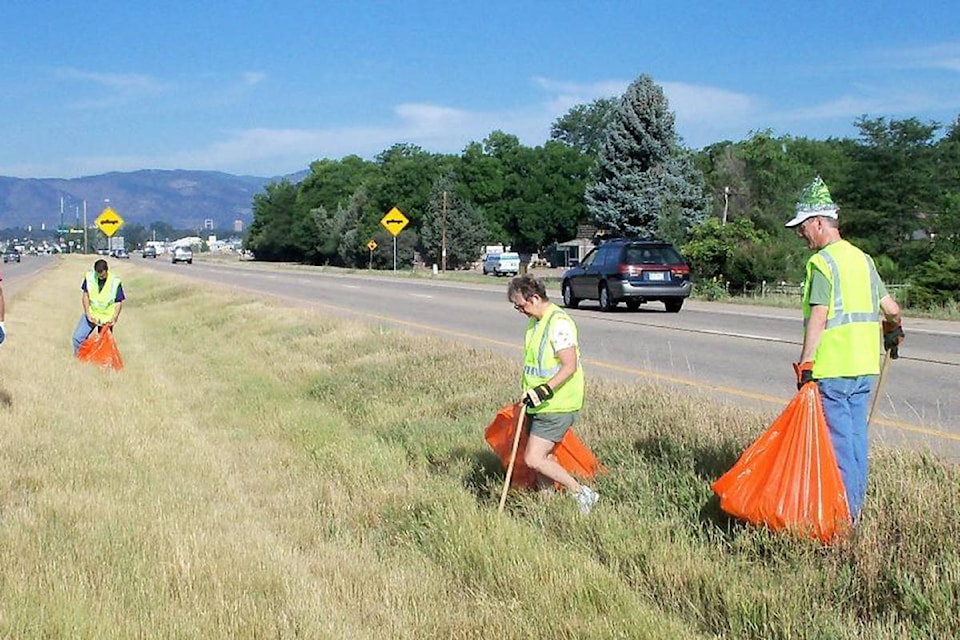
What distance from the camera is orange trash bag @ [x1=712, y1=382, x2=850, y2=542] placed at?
16.1ft

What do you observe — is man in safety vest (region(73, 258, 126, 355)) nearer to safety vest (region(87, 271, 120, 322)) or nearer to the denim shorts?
safety vest (region(87, 271, 120, 322))

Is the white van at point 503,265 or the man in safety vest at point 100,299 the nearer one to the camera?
the man in safety vest at point 100,299

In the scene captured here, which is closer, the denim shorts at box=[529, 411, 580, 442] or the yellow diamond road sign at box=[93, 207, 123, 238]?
the denim shorts at box=[529, 411, 580, 442]

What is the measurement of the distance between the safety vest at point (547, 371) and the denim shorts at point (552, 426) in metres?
0.03

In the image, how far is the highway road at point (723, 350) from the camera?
9750mm

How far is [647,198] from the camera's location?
53812 millimetres

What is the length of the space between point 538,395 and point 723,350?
10194 mm

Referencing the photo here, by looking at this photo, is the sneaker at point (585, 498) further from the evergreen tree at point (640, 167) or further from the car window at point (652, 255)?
the evergreen tree at point (640, 167)

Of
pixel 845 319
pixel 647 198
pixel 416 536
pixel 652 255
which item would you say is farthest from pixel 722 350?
pixel 647 198

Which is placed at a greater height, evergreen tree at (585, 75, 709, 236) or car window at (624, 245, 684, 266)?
evergreen tree at (585, 75, 709, 236)

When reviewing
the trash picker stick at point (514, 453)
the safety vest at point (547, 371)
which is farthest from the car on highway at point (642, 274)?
the trash picker stick at point (514, 453)

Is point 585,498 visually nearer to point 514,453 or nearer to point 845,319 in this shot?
point 514,453

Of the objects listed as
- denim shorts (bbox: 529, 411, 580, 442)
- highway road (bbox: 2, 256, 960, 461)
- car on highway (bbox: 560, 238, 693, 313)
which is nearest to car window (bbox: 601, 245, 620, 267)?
car on highway (bbox: 560, 238, 693, 313)

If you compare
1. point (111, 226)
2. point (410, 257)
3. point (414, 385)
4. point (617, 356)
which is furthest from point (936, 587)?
point (410, 257)
